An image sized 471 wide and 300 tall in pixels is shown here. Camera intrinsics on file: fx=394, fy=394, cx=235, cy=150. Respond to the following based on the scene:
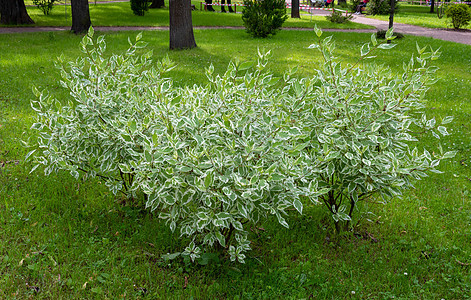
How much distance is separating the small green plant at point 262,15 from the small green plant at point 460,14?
36.6 feet

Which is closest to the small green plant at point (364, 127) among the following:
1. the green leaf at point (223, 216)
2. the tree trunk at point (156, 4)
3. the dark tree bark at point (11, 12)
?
the green leaf at point (223, 216)

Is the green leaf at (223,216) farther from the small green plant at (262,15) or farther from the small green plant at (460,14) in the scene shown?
the small green plant at (460,14)

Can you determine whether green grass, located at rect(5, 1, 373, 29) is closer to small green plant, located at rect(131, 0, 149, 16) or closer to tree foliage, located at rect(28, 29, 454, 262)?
small green plant, located at rect(131, 0, 149, 16)

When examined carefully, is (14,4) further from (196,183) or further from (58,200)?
(196,183)

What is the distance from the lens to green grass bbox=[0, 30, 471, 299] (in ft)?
10.3

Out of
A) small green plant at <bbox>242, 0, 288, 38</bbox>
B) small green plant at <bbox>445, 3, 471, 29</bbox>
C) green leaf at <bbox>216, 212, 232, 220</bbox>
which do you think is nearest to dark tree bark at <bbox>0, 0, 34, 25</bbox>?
small green plant at <bbox>242, 0, 288, 38</bbox>

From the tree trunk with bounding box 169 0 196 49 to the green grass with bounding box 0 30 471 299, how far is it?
8.03m

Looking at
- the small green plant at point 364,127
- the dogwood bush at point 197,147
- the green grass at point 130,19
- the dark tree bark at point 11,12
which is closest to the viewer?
the dogwood bush at point 197,147

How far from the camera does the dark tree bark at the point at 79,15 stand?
15.0 metres

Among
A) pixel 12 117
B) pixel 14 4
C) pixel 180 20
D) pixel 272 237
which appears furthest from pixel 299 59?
pixel 14 4

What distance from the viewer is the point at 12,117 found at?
249 inches

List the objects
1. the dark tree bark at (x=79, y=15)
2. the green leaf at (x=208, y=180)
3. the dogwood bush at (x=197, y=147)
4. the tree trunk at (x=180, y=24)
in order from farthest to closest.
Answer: the dark tree bark at (x=79, y=15), the tree trunk at (x=180, y=24), the dogwood bush at (x=197, y=147), the green leaf at (x=208, y=180)

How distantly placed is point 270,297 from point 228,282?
14.6 inches

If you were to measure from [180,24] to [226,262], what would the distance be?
10.5m
